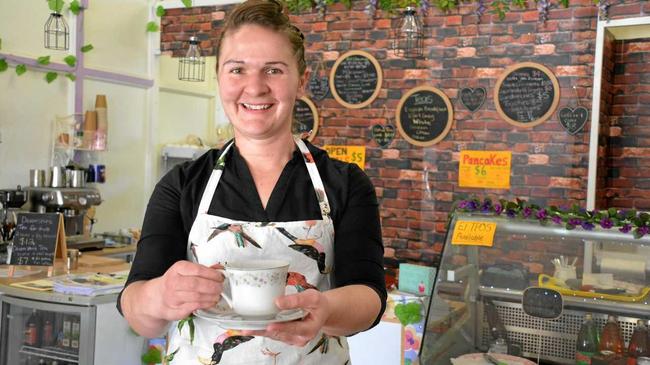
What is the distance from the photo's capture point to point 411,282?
135 inches

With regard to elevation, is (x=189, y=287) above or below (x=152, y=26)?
below

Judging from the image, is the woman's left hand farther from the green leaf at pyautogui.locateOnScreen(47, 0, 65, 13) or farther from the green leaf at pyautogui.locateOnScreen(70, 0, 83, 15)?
the green leaf at pyautogui.locateOnScreen(70, 0, 83, 15)

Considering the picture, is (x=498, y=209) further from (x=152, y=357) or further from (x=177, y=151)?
(x=177, y=151)

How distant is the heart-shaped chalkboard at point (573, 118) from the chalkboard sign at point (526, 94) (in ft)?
0.27

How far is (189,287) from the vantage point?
111 cm

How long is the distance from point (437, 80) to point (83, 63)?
9.58ft

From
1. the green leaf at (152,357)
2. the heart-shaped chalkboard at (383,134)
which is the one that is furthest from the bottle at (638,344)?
the heart-shaped chalkboard at (383,134)

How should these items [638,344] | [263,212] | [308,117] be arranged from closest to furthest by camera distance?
1. [263,212]
2. [638,344]
3. [308,117]

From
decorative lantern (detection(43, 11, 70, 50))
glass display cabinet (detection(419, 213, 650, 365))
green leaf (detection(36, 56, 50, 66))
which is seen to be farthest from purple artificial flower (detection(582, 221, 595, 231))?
green leaf (detection(36, 56, 50, 66))

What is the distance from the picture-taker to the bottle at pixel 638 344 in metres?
2.48

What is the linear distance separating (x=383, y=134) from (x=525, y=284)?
3.02m

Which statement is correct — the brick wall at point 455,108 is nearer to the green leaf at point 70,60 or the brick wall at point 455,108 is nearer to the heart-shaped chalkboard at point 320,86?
the heart-shaped chalkboard at point 320,86

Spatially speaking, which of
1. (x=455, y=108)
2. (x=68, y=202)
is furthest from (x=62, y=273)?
(x=455, y=108)

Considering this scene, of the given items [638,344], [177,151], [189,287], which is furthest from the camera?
[177,151]
